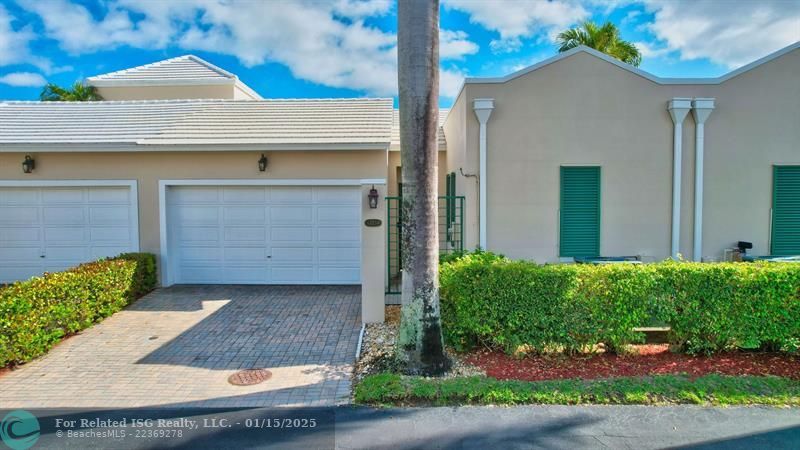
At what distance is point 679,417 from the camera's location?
407cm

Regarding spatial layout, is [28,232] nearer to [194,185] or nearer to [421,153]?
[194,185]

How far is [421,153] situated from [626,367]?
11.9 ft

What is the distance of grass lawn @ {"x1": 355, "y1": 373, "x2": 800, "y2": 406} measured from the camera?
4359 millimetres

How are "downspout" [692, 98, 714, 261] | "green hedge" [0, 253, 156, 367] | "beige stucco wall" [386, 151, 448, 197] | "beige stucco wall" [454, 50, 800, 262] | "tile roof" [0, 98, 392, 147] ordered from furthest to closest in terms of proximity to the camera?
1. "beige stucco wall" [386, 151, 448, 197]
2. "tile roof" [0, 98, 392, 147]
3. "beige stucco wall" [454, 50, 800, 262]
4. "downspout" [692, 98, 714, 261]
5. "green hedge" [0, 253, 156, 367]

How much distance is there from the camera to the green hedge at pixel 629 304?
16.9 feet

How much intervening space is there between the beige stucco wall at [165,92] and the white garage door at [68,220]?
6.65 metres

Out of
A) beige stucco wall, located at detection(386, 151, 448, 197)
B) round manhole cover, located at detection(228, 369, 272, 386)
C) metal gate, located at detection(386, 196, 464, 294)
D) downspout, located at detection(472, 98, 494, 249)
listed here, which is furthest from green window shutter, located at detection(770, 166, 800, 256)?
round manhole cover, located at detection(228, 369, 272, 386)

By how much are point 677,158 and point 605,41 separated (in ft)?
27.0

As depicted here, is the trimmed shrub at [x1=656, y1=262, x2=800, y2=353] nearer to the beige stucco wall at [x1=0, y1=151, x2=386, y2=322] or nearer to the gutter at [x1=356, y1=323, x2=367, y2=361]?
the gutter at [x1=356, y1=323, x2=367, y2=361]

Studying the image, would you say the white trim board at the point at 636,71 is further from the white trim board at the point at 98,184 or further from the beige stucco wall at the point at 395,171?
the white trim board at the point at 98,184

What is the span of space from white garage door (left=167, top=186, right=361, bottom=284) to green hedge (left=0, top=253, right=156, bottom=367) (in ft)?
4.50

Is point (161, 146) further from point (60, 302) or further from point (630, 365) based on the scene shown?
point (630, 365)

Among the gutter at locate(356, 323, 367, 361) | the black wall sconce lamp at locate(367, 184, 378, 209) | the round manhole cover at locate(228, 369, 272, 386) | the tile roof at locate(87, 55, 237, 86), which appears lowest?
the round manhole cover at locate(228, 369, 272, 386)

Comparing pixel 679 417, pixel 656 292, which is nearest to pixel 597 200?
pixel 656 292
